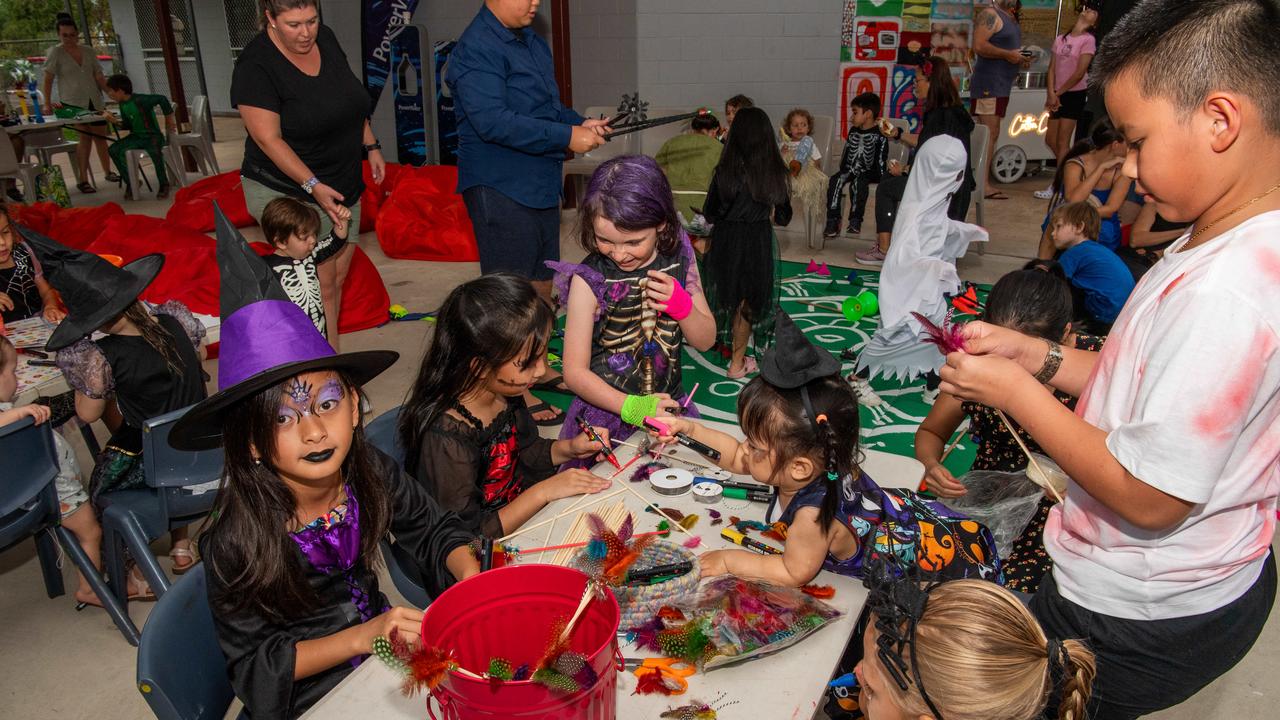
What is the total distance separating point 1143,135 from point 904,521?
0.99 m

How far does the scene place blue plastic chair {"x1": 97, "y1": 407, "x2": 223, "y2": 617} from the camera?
261 centimetres

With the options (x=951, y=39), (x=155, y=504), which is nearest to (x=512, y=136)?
(x=155, y=504)

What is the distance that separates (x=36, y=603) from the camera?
10.3ft

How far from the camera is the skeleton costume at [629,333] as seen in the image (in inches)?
100

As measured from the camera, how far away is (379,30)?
9469 mm

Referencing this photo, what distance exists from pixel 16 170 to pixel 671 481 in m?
9.12

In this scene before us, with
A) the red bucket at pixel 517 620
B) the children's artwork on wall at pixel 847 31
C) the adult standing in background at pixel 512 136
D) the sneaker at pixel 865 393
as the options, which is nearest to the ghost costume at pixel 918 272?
the sneaker at pixel 865 393

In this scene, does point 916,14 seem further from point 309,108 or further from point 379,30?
point 309,108

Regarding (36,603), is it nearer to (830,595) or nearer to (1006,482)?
(830,595)

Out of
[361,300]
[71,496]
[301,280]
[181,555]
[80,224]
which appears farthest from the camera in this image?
[80,224]

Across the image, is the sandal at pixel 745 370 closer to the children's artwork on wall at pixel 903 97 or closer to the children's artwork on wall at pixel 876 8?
the children's artwork on wall at pixel 903 97

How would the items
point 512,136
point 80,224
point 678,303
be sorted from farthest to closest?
point 80,224 → point 512,136 → point 678,303

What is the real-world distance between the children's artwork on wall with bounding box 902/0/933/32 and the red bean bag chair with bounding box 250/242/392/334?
21.3 ft

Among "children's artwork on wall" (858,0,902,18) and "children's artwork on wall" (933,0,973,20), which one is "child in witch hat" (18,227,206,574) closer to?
"children's artwork on wall" (858,0,902,18)
